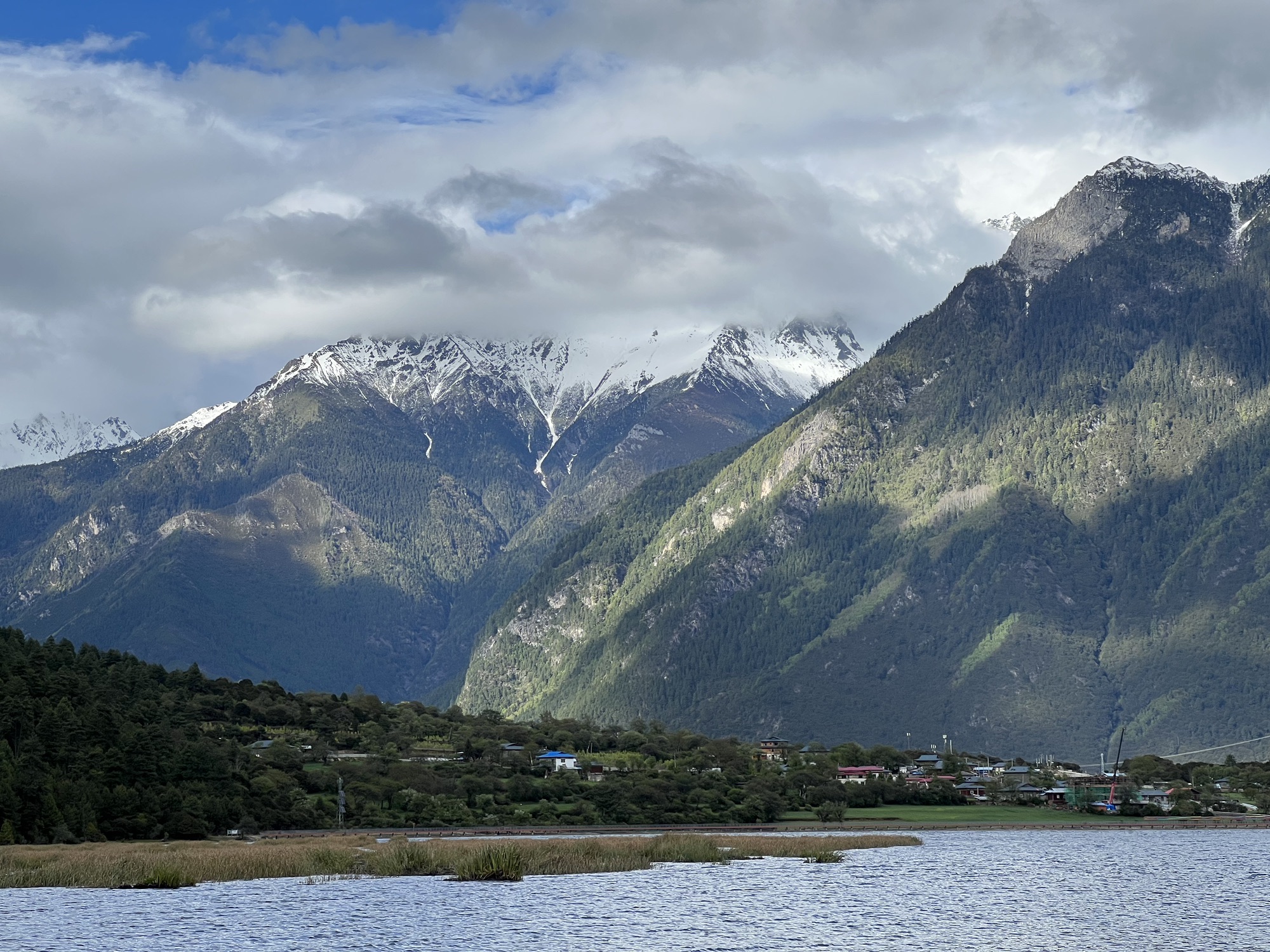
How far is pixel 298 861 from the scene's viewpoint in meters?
171

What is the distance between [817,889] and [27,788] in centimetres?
8448

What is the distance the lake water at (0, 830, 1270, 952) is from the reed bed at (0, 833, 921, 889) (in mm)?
2059

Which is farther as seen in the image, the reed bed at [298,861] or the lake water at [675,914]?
the reed bed at [298,861]

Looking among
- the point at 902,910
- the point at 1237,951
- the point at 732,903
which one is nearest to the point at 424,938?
the point at 732,903

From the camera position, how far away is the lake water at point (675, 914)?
408 feet

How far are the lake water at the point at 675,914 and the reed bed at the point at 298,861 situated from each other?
2.06 meters

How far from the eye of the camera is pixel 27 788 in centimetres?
19275

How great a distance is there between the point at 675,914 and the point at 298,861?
45913mm

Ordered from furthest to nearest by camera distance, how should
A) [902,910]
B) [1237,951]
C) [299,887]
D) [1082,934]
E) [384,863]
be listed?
1. [384,863]
2. [299,887]
3. [902,910]
4. [1082,934]
5. [1237,951]

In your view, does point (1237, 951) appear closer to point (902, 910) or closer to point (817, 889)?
point (902, 910)

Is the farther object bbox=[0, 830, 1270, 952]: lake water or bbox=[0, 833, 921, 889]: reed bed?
bbox=[0, 833, 921, 889]: reed bed

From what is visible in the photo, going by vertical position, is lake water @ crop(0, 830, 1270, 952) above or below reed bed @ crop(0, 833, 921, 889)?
below

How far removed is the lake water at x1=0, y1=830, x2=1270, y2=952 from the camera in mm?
124312

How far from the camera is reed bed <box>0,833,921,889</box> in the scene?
515 feet
